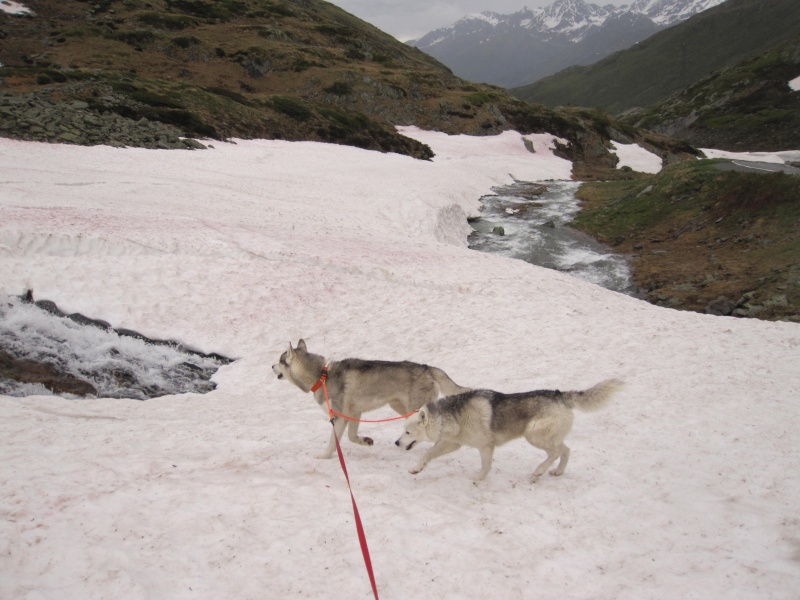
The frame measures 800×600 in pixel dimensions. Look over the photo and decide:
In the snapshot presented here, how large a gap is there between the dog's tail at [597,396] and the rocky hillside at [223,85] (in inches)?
1681

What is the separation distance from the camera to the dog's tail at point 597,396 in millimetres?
8766

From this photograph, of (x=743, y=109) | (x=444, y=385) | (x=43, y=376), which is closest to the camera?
(x=444, y=385)

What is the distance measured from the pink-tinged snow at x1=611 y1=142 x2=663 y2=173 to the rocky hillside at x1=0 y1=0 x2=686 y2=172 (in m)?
3.48

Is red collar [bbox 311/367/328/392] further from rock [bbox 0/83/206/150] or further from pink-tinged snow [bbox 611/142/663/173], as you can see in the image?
pink-tinged snow [bbox 611/142/663/173]

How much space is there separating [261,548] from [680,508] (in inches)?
278

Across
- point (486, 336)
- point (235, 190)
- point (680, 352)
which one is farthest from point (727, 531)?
point (235, 190)

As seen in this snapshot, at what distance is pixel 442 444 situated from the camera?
9.09 m

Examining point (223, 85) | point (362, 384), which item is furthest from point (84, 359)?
point (223, 85)

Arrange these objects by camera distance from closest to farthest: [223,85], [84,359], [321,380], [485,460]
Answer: [485,460], [321,380], [84,359], [223,85]

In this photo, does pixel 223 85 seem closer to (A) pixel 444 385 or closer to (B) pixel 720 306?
(B) pixel 720 306

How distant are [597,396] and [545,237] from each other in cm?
3256

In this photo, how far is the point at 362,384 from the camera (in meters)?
10.1

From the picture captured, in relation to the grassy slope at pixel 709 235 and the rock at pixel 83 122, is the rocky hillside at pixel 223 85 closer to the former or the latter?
the rock at pixel 83 122

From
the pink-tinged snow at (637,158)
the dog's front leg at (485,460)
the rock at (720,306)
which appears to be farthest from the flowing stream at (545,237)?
the pink-tinged snow at (637,158)
